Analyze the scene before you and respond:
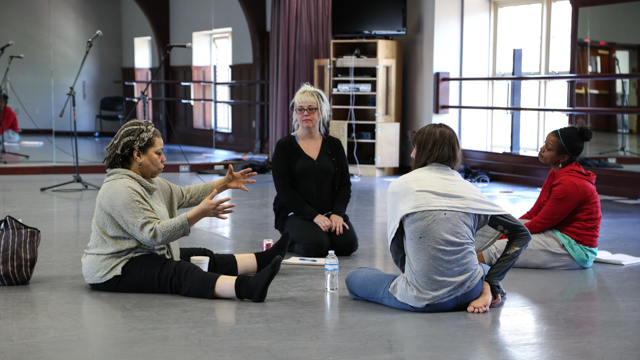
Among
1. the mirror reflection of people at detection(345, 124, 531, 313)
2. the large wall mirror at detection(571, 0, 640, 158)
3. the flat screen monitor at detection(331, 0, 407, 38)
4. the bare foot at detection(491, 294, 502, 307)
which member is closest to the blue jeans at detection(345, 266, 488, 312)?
the mirror reflection of people at detection(345, 124, 531, 313)

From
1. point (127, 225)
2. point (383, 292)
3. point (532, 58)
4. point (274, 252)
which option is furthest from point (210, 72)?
point (383, 292)

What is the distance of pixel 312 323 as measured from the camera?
2.58 meters

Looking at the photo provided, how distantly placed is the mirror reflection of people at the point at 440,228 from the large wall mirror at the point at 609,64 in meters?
4.84

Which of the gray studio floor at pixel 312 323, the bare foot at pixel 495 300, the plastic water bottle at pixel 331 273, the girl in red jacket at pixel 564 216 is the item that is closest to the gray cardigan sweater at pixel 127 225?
the gray studio floor at pixel 312 323

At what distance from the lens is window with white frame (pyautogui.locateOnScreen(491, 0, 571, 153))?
782 cm

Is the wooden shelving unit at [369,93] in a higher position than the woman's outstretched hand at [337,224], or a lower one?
higher

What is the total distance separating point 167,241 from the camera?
2.71 m

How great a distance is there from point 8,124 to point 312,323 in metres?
6.99

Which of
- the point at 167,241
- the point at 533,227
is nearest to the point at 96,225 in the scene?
the point at 167,241

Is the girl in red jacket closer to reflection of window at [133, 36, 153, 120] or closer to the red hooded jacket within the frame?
the red hooded jacket

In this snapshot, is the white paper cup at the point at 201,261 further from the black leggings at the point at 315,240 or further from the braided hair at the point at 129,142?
the black leggings at the point at 315,240

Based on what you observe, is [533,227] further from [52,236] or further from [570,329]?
[52,236]

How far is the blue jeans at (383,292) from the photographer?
8.68ft

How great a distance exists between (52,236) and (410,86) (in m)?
5.61
